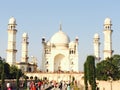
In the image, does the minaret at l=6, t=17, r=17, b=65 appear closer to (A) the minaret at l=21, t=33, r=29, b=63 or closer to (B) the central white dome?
(A) the minaret at l=21, t=33, r=29, b=63

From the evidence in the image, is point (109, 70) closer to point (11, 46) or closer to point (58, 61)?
point (11, 46)

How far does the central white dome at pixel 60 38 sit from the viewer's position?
7000cm

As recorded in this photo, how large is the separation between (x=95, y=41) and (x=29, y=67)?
12933 millimetres

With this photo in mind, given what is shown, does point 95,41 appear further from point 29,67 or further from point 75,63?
point 29,67

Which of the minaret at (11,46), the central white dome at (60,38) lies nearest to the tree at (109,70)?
the minaret at (11,46)

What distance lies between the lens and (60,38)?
2766 inches

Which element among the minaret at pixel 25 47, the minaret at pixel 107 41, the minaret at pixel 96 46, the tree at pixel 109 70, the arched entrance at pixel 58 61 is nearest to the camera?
the tree at pixel 109 70

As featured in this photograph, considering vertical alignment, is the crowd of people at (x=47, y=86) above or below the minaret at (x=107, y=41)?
below

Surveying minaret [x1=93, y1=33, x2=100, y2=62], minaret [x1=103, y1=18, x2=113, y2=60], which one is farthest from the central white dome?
minaret [x1=103, y1=18, x2=113, y2=60]

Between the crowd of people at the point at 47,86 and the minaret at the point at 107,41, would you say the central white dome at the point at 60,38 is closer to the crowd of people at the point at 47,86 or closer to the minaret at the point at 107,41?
the minaret at the point at 107,41

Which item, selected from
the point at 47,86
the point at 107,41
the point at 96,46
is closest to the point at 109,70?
the point at 47,86

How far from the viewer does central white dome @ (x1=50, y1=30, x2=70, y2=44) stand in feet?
230

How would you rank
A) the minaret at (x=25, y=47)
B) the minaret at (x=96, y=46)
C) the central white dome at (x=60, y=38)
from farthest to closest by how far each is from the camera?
the central white dome at (x=60, y=38), the minaret at (x=25, y=47), the minaret at (x=96, y=46)

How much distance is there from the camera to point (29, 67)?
223 ft
